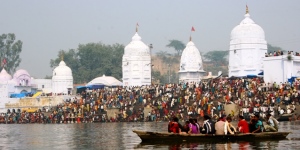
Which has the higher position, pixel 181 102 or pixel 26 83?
pixel 26 83

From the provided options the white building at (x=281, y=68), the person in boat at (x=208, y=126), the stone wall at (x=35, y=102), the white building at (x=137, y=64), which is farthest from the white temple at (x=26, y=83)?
the person in boat at (x=208, y=126)

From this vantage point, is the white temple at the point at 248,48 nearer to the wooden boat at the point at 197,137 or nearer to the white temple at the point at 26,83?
the white temple at the point at 26,83

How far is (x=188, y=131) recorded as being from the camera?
23797 mm

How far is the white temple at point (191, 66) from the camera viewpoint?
69000 mm

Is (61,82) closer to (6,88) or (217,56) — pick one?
(6,88)

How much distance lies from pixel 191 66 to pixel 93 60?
1501 inches

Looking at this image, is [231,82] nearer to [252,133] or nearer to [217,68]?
[252,133]

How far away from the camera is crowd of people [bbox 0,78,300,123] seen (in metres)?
43.2

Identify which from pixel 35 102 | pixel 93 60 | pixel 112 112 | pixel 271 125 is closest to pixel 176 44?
pixel 93 60

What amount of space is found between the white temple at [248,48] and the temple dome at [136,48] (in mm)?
14448

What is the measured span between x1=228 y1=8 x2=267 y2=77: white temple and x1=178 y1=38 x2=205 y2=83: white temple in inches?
352

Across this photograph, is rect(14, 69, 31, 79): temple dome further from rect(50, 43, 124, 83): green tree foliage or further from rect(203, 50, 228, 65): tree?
rect(203, 50, 228, 65): tree

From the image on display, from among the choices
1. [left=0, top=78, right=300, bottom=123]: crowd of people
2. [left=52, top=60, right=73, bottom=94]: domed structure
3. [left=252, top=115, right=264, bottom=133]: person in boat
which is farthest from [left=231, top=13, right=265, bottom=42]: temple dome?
[left=252, top=115, right=264, bottom=133]: person in boat

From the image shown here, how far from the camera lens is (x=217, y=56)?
152 m
